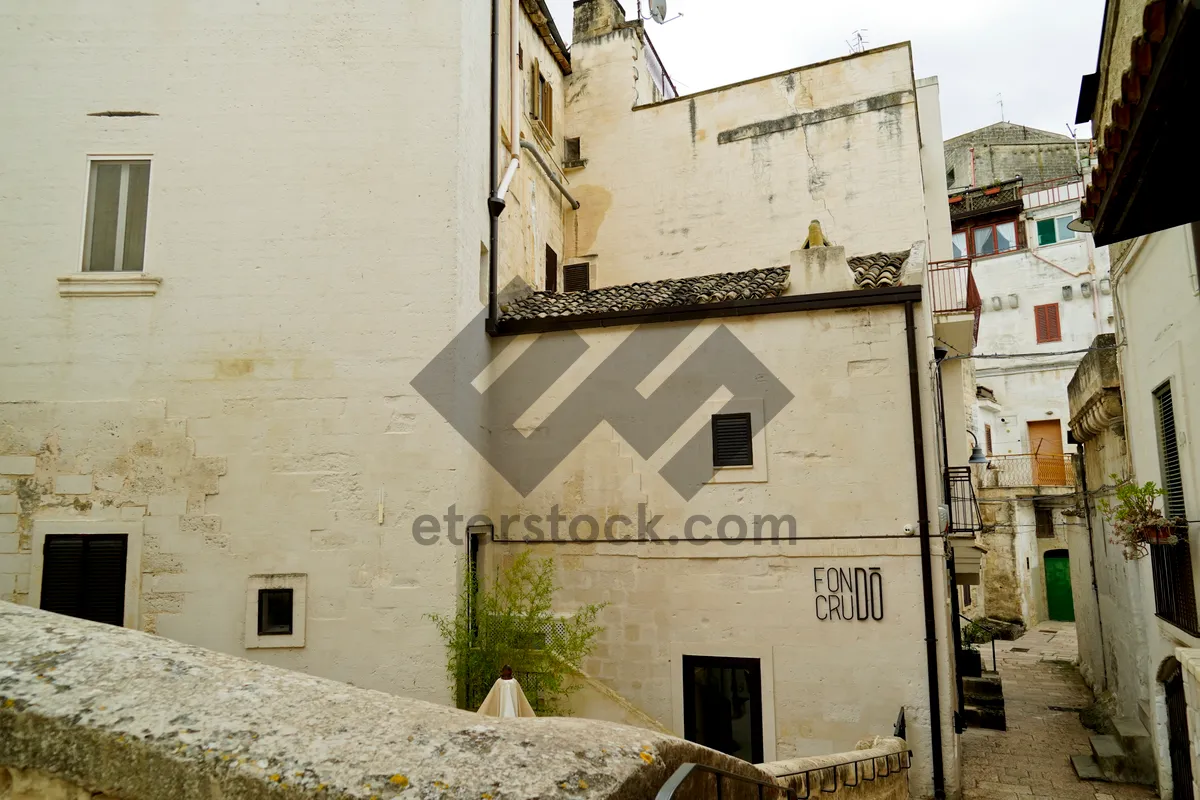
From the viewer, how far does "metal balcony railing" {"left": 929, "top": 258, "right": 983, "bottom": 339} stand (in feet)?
38.1

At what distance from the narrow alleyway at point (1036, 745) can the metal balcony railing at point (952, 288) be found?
5.99 m

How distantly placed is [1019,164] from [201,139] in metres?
35.2

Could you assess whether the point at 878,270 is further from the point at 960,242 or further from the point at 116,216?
the point at 960,242

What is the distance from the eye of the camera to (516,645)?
26.5 ft

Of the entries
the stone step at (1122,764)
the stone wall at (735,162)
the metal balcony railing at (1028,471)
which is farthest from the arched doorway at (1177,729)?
the metal balcony railing at (1028,471)

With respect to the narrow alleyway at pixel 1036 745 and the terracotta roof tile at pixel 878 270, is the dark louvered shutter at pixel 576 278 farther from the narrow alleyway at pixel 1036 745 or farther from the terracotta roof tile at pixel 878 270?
the narrow alleyway at pixel 1036 745

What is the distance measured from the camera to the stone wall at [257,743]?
222 cm

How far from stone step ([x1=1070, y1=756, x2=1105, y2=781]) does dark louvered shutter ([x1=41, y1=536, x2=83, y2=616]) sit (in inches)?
441

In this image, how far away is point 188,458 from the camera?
812 centimetres

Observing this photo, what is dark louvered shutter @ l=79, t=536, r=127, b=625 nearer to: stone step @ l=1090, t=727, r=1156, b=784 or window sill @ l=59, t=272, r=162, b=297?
window sill @ l=59, t=272, r=162, b=297

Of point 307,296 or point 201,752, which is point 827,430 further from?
point 201,752

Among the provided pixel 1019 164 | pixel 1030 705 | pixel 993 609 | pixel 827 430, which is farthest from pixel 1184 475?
pixel 1019 164

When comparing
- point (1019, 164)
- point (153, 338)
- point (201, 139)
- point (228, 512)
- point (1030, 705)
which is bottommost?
point (1030, 705)

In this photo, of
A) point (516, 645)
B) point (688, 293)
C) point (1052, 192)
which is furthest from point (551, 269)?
point (1052, 192)
